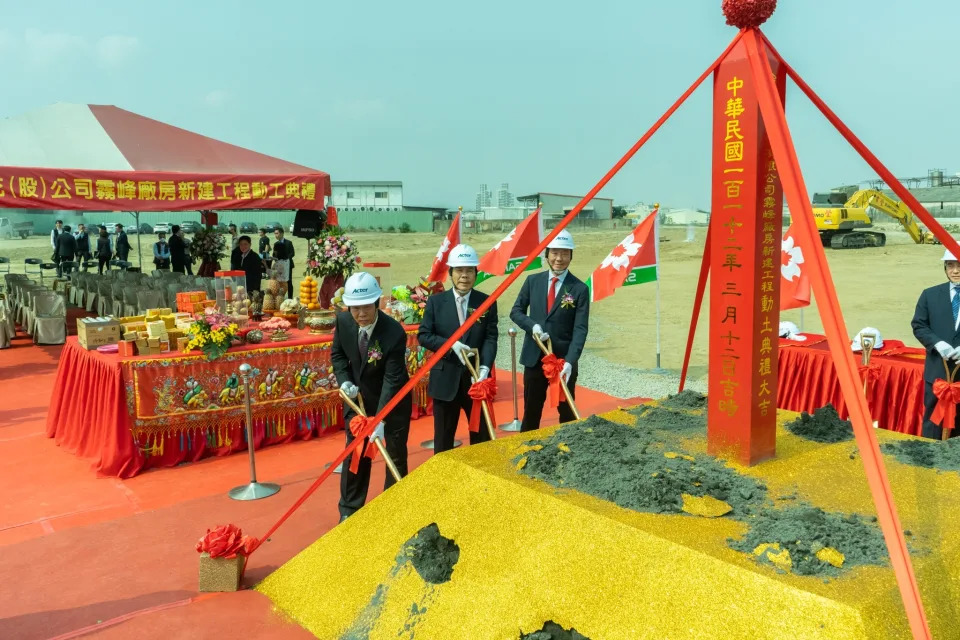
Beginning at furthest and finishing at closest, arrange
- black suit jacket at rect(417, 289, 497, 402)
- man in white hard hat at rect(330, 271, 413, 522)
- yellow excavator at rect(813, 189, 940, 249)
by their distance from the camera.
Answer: yellow excavator at rect(813, 189, 940, 249)
black suit jacket at rect(417, 289, 497, 402)
man in white hard hat at rect(330, 271, 413, 522)

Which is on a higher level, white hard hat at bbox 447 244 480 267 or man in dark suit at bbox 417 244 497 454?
white hard hat at bbox 447 244 480 267

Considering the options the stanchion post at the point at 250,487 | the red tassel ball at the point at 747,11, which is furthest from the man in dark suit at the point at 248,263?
the red tassel ball at the point at 747,11

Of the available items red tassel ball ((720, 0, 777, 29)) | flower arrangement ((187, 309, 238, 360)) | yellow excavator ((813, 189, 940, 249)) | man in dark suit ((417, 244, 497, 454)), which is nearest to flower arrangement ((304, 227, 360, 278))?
flower arrangement ((187, 309, 238, 360))

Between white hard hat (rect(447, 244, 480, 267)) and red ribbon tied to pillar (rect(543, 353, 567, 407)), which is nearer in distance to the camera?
red ribbon tied to pillar (rect(543, 353, 567, 407))

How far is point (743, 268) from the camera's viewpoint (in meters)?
2.96

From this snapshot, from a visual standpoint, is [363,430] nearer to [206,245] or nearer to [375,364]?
[375,364]

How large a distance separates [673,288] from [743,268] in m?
16.6

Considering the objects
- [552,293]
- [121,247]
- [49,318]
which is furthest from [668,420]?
[121,247]

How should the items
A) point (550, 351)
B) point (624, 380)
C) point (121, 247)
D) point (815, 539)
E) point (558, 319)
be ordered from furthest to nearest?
point (121, 247), point (624, 380), point (558, 319), point (550, 351), point (815, 539)

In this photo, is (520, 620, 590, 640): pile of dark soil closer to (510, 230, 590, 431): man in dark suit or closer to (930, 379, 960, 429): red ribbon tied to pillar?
(510, 230, 590, 431): man in dark suit

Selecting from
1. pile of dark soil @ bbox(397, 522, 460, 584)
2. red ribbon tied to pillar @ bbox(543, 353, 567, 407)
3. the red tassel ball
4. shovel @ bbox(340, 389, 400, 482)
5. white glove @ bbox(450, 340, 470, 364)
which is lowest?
pile of dark soil @ bbox(397, 522, 460, 584)

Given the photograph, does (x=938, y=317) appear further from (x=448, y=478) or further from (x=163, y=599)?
(x=163, y=599)

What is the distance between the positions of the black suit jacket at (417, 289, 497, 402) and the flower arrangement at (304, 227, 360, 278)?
10.9 ft

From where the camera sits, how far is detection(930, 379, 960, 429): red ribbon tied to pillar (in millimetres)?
4332
